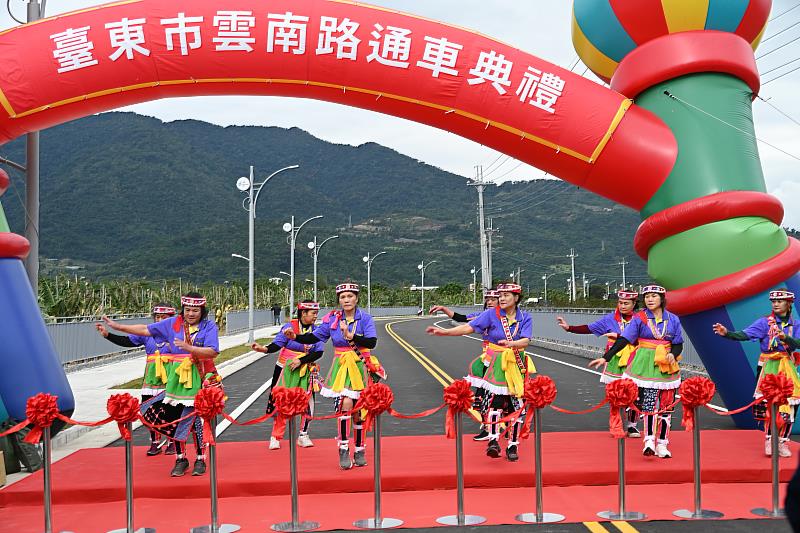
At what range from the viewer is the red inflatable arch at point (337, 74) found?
1021cm

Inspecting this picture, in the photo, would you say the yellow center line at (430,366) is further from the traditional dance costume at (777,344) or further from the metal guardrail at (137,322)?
the traditional dance costume at (777,344)

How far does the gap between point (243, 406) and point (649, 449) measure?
27.6 ft

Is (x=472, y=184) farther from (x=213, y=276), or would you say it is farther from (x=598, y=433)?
(x=213, y=276)

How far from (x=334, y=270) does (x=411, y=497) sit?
124m

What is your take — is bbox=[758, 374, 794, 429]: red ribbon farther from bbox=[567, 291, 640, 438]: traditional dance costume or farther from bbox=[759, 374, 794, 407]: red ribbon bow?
bbox=[567, 291, 640, 438]: traditional dance costume

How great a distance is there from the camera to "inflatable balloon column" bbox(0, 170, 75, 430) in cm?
942

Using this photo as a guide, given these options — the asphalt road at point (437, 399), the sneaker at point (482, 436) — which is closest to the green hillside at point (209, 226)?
the asphalt road at point (437, 399)

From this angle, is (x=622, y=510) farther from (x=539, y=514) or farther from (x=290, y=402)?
(x=290, y=402)

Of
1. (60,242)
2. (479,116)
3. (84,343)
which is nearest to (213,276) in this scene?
(60,242)

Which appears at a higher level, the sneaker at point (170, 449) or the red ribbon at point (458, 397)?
the red ribbon at point (458, 397)

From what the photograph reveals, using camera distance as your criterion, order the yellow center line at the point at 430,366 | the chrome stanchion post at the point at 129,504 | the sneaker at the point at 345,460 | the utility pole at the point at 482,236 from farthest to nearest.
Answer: the utility pole at the point at 482,236, the yellow center line at the point at 430,366, the sneaker at the point at 345,460, the chrome stanchion post at the point at 129,504

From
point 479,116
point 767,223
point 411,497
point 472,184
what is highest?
point 472,184

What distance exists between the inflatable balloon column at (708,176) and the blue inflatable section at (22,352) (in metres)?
7.59

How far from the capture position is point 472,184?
54.5m
